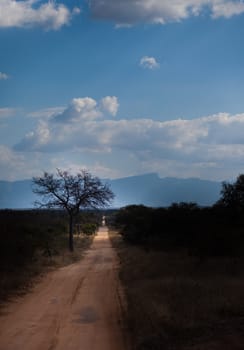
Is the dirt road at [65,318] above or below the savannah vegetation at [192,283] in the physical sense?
below

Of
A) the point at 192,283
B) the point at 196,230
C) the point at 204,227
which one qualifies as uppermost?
the point at 204,227

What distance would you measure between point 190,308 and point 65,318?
3.30 metres

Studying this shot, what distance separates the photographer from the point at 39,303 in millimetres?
16812

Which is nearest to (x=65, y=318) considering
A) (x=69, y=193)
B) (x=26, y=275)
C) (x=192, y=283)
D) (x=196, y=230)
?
(x=192, y=283)

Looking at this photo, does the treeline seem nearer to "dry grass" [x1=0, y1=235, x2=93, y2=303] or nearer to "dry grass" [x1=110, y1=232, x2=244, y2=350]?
"dry grass" [x1=110, y1=232, x2=244, y2=350]

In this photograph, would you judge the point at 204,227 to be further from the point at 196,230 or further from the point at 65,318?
the point at 65,318

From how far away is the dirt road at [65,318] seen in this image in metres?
11.0

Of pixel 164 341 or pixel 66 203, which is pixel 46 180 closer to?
pixel 66 203

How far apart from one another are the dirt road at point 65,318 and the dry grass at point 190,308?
61 cm

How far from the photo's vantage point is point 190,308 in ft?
42.9

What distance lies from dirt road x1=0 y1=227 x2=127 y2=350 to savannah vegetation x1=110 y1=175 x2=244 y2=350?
1.94 ft

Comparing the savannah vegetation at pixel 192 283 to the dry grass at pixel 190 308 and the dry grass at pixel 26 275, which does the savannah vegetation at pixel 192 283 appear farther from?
the dry grass at pixel 26 275

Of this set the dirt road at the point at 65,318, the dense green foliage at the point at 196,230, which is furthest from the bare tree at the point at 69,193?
the dirt road at the point at 65,318

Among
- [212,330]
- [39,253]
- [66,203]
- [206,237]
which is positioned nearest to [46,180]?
[66,203]
